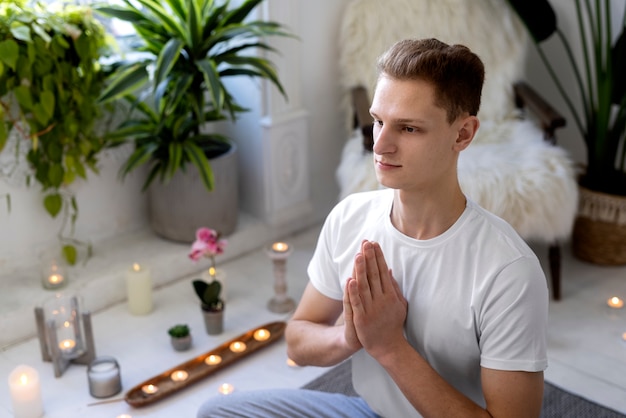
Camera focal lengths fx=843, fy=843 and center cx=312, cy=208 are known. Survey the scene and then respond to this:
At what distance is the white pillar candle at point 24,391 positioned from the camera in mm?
2123

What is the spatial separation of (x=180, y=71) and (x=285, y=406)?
53.0 inches

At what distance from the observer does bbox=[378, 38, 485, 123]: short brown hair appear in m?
1.35

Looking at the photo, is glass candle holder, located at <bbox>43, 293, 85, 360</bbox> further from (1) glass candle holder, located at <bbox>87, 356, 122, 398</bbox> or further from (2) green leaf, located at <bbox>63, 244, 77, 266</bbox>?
(2) green leaf, located at <bbox>63, 244, 77, 266</bbox>

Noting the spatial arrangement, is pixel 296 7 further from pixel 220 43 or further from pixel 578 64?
pixel 578 64

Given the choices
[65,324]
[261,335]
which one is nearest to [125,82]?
[65,324]

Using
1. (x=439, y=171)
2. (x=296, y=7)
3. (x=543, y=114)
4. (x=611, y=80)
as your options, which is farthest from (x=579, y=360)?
(x=296, y=7)

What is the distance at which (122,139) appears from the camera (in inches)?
108

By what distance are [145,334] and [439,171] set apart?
1.45m

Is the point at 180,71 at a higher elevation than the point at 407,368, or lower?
higher

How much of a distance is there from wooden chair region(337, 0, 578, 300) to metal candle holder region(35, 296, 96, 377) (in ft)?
3.04

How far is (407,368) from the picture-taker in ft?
4.66

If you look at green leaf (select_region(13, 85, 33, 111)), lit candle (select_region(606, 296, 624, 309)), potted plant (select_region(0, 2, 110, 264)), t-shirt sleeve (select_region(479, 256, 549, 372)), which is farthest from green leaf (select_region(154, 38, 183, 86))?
lit candle (select_region(606, 296, 624, 309))

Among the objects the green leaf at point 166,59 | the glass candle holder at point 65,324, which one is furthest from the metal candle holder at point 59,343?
the green leaf at point 166,59

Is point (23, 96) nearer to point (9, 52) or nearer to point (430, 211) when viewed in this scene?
point (9, 52)
